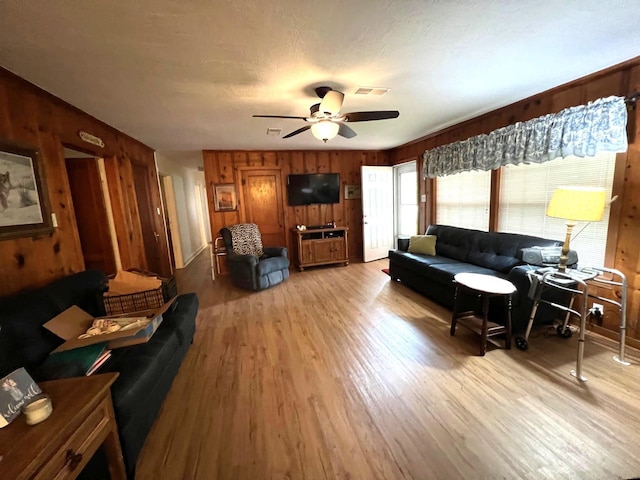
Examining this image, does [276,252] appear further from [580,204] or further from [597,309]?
[597,309]

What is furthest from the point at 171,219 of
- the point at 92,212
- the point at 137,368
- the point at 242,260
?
the point at 137,368

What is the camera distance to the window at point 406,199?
532cm

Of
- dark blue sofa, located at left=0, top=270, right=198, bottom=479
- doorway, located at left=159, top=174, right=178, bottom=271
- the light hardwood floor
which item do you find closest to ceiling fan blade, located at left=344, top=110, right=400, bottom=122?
the light hardwood floor

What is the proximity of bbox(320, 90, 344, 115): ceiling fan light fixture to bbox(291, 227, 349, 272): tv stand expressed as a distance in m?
2.89

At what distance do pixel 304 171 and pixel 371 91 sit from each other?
3.02 metres

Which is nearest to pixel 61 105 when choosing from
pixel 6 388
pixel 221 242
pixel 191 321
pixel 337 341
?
pixel 191 321

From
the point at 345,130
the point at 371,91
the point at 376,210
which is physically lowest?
the point at 376,210

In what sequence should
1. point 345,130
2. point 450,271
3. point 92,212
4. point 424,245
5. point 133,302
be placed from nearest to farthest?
point 133,302 < point 345,130 < point 450,271 < point 92,212 < point 424,245

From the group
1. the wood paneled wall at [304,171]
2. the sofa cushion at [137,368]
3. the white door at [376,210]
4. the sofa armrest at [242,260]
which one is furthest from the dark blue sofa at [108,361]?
the white door at [376,210]

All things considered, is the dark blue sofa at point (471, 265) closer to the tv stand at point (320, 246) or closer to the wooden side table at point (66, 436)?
the tv stand at point (320, 246)

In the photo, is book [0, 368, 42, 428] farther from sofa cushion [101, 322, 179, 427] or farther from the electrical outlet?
the electrical outlet

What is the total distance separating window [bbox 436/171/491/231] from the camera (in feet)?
12.4

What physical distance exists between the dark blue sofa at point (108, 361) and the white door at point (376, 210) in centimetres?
404

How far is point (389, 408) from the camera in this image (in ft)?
5.80
